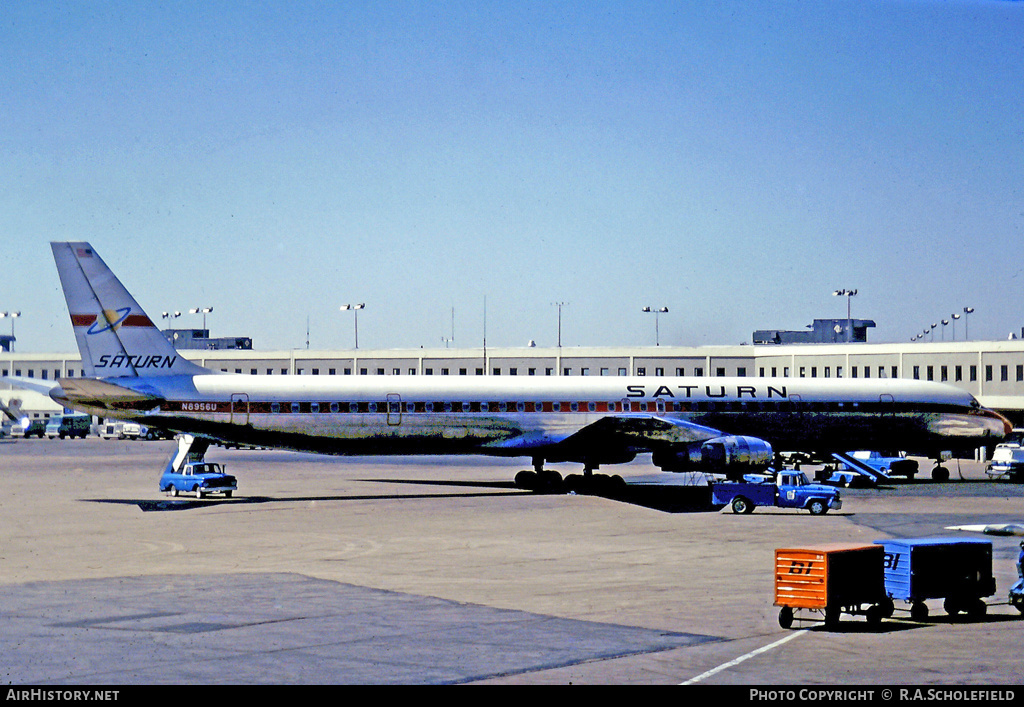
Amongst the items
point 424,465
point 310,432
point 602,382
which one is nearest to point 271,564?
point 310,432

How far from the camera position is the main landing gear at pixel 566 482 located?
52.4m

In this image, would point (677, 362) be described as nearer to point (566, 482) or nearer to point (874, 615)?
point (566, 482)

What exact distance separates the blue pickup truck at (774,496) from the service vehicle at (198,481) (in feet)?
→ 61.4

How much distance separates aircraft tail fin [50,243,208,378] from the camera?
1817 inches

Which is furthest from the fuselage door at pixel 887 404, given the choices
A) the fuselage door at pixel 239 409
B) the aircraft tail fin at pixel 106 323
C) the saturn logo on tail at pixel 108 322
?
the saturn logo on tail at pixel 108 322

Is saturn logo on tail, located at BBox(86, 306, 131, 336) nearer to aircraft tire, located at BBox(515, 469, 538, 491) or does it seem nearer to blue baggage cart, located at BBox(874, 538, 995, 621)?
aircraft tire, located at BBox(515, 469, 538, 491)

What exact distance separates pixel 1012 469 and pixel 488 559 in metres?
41.7

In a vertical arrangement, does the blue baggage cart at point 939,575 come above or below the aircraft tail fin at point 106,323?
below

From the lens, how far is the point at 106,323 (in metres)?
47.1

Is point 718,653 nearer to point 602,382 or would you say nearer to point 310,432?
point 310,432

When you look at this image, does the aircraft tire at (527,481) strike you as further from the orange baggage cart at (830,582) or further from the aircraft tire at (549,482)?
the orange baggage cart at (830,582)

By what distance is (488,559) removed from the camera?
2953 centimetres
